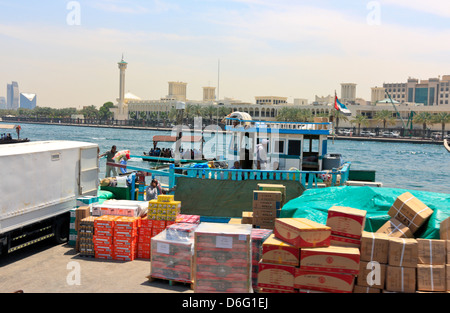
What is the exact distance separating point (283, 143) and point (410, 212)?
8374 millimetres

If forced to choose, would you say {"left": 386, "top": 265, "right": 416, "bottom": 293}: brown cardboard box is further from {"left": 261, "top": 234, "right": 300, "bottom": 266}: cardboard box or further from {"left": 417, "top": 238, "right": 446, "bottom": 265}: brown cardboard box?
{"left": 261, "top": 234, "right": 300, "bottom": 266}: cardboard box

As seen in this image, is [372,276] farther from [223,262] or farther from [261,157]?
[261,157]

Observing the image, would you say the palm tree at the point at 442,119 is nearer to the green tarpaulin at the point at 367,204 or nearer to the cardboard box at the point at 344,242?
the green tarpaulin at the point at 367,204

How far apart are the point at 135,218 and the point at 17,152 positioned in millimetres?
3063

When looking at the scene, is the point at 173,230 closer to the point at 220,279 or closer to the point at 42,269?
the point at 220,279

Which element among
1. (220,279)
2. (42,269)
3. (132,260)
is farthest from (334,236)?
(42,269)

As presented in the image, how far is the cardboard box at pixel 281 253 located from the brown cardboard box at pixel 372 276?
1.14 metres

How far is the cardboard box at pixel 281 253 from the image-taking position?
834cm

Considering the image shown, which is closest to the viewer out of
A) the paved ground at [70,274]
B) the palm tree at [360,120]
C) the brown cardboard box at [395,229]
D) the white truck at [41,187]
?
the brown cardboard box at [395,229]

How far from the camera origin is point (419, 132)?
144 metres

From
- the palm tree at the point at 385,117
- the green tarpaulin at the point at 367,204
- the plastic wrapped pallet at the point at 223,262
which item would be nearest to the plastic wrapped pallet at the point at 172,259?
the plastic wrapped pallet at the point at 223,262

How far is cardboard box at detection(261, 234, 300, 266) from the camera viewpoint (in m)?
8.34

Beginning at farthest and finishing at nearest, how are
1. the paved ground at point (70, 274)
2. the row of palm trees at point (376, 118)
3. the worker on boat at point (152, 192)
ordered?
1. the row of palm trees at point (376, 118)
2. the worker on boat at point (152, 192)
3. the paved ground at point (70, 274)

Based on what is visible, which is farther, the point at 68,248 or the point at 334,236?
the point at 68,248
